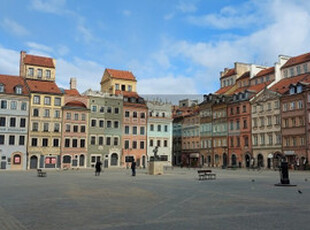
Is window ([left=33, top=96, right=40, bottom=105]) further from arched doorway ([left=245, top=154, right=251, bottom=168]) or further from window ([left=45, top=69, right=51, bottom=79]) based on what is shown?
arched doorway ([left=245, top=154, right=251, bottom=168])

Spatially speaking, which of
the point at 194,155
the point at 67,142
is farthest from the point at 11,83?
the point at 194,155

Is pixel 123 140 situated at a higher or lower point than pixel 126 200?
higher

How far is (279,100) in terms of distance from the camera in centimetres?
6138

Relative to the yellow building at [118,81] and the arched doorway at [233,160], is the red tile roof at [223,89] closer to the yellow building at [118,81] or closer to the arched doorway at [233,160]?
the arched doorway at [233,160]

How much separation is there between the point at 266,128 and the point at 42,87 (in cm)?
3950

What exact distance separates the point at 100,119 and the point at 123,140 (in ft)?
20.8

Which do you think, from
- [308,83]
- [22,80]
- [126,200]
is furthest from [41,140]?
[126,200]

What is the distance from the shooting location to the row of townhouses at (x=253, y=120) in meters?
57.9

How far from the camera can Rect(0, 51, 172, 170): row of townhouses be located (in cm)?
6119

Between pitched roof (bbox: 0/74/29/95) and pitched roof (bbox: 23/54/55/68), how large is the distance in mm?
4317

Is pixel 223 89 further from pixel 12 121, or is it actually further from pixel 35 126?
pixel 12 121

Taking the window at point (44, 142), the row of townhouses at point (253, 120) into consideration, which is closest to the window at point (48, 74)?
the window at point (44, 142)

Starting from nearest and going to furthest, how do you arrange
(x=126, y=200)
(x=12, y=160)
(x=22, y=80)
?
(x=126, y=200) → (x=12, y=160) → (x=22, y=80)

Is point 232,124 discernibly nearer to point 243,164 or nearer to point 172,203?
point 243,164
